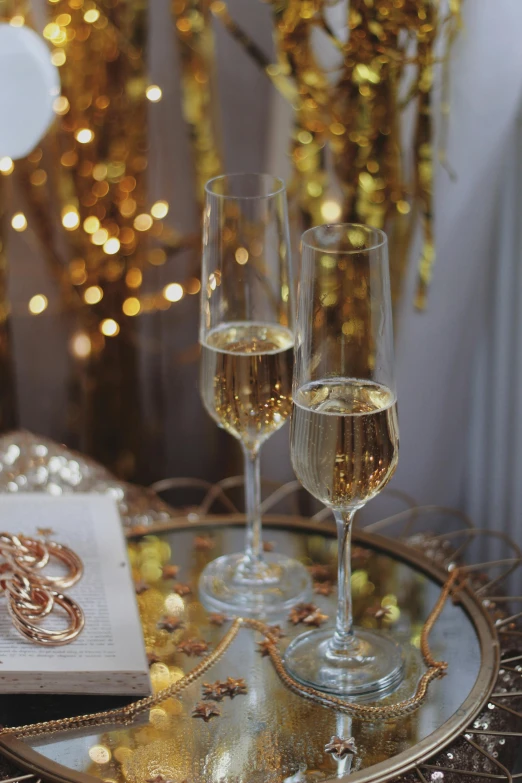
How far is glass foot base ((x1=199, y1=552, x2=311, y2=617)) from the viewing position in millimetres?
980

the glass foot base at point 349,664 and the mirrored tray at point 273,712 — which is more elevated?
the glass foot base at point 349,664

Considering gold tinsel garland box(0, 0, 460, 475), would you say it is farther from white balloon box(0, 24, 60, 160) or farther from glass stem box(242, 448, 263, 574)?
glass stem box(242, 448, 263, 574)

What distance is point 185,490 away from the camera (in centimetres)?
211

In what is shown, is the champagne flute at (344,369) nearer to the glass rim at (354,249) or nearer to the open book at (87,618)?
the glass rim at (354,249)

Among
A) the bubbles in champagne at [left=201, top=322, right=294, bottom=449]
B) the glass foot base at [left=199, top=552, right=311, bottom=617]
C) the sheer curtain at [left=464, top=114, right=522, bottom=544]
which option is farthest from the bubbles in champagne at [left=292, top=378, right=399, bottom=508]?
the sheer curtain at [left=464, top=114, right=522, bottom=544]

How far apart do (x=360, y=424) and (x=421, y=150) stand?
2.51 ft

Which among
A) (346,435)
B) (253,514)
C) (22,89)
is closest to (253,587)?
(253,514)

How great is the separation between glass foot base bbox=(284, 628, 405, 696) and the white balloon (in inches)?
29.2

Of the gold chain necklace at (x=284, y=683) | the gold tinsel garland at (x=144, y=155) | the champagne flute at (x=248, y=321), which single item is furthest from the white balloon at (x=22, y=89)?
the gold chain necklace at (x=284, y=683)

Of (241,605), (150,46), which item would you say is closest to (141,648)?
(241,605)

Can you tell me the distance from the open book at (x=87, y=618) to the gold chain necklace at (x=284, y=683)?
0.02 meters

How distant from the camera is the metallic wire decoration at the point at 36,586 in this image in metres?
0.84

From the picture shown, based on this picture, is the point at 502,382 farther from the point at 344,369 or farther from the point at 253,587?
the point at 344,369

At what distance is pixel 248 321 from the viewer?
96 cm
